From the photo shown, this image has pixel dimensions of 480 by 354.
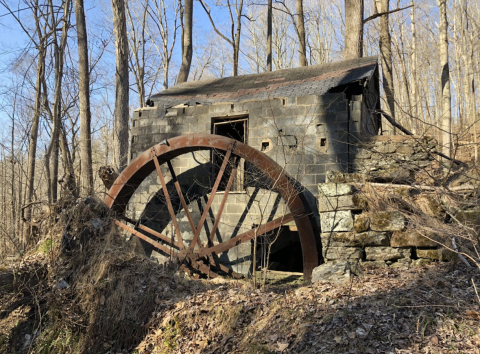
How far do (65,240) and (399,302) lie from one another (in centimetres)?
456

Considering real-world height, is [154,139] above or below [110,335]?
above

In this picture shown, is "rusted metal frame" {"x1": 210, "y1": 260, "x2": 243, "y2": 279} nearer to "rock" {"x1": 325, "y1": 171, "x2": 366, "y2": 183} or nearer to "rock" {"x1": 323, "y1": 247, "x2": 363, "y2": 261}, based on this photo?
"rock" {"x1": 323, "y1": 247, "x2": 363, "y2": 261}

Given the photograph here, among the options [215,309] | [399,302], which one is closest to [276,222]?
[215,309]

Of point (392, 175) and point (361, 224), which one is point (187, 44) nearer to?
point (392, 175)

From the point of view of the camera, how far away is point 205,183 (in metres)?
8.38

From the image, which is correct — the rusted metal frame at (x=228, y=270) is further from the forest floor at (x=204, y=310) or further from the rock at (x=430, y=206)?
the rock at (x=430, y=206)

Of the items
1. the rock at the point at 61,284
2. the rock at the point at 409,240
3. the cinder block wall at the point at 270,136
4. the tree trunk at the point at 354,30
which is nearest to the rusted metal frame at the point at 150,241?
the cinder block wall at the point at 270,136

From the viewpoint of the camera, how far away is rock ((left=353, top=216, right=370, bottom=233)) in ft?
18.1

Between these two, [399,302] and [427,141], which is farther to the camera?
[427,141]

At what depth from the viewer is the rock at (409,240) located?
5.17 m

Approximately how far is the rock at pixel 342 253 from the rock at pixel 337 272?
0.14 metres

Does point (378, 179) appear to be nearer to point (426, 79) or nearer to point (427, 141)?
point (427, 141)

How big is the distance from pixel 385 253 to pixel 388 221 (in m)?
0.45

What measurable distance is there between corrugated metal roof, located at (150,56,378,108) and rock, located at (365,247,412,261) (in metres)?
3.37
